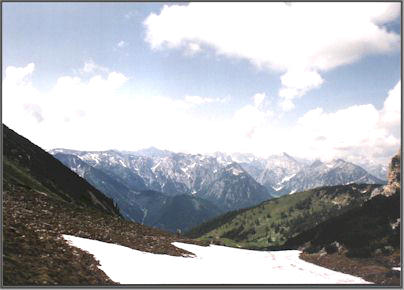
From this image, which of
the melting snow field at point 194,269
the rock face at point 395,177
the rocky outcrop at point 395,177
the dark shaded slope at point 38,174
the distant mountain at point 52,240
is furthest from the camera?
the dark shaded slope at point 38,174

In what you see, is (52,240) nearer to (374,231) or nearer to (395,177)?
(374,231)

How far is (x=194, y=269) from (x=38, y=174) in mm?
38510

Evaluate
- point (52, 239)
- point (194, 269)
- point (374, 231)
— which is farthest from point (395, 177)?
point (52, 239)

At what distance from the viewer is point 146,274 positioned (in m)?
20.3

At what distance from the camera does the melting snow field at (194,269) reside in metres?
20.1

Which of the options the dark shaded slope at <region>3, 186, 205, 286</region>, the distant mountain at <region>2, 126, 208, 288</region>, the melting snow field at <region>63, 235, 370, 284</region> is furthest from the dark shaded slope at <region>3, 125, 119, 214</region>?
the melting snow field at <region>63, 235, 370, 284</region>

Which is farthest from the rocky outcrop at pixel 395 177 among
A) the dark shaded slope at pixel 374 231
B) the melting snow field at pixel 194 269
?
the melting snow field at pixel 194 269

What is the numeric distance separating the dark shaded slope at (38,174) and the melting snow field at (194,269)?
38.7 ft

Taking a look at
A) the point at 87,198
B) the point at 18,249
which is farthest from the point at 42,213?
the point at 87,198

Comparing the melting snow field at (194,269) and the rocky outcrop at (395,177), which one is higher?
the rocky outcrop at (395,177)

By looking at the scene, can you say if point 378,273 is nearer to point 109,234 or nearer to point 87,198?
point 109,234

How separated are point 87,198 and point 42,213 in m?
42.9

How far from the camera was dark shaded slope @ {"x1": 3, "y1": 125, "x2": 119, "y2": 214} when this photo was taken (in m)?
42.2

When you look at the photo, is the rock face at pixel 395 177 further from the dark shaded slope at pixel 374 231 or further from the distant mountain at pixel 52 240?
the distant mountain at pixel 52 240
